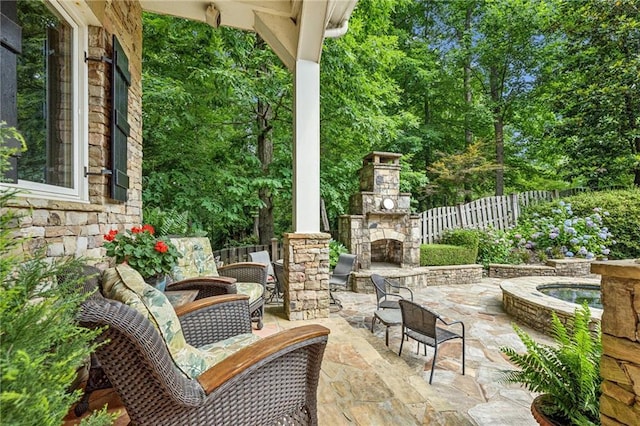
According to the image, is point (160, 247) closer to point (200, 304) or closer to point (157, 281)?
point (157, 281)

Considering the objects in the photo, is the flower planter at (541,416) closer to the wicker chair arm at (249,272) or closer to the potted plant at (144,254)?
the potted plant at (144,254)

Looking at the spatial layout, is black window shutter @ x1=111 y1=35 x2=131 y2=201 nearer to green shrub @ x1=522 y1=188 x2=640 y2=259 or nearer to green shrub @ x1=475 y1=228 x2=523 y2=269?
green shrub @ x1=475 y1=228 x2=523 y2=269

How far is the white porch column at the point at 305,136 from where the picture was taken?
332 centimetres

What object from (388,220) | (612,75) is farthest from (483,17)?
(388,220)

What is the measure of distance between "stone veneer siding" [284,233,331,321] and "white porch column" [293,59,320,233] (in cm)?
26

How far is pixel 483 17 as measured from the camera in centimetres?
948

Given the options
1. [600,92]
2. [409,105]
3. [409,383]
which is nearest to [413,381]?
[409,383]

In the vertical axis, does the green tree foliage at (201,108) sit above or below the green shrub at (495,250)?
above

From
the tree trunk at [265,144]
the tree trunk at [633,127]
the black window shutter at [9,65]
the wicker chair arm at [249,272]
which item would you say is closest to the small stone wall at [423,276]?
the tree trunk at [265,144]

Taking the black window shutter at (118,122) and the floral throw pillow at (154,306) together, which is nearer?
the floral throw pillow at (154,306)

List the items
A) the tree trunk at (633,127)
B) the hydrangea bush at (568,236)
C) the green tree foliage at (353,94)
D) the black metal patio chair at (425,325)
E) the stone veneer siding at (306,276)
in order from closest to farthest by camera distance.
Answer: the black metal patio chair at (425,325) < the stone veneer siding at (306,276) < the green tree foliage at (353,94) < the hydrangea bush at (568,236) < the tree trunk at (633,127)

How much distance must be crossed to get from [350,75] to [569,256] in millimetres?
6119

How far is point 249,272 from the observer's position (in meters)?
3.35

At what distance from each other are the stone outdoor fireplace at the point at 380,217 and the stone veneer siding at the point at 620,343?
5.03m
